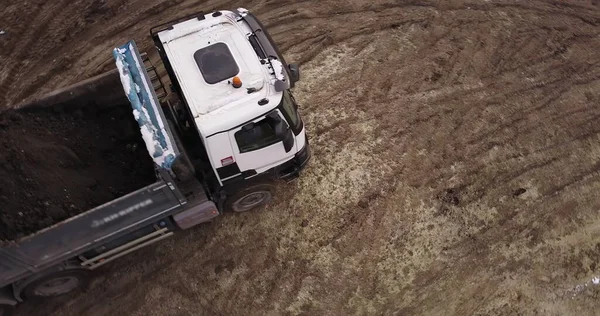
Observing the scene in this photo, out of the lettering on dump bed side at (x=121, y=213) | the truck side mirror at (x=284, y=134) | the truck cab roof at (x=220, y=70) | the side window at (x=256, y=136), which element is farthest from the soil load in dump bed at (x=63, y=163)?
the truck side mirror at (x=284, y=134)

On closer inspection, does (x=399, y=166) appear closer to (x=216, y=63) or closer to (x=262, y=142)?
(x=262, y=142)

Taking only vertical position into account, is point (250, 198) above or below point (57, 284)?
above

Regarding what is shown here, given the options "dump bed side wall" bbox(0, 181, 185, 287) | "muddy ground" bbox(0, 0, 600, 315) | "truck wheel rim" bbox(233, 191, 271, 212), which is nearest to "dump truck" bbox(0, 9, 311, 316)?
"dump bed side wall" bbox(0, 181, 185, 287)

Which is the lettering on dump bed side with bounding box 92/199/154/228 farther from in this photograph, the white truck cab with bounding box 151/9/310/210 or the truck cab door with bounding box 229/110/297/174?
the truck cab door with bounding box 229/110/297/174

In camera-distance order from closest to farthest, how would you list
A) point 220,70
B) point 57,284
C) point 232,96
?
1. point 232,96
2. point 220,70
3. point 57,284

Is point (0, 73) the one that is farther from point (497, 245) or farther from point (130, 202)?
point (497, 245)

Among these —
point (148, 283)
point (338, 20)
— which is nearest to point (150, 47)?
point (338, 20)

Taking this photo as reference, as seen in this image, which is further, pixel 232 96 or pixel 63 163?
pixel 63 163

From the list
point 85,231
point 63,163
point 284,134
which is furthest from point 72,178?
point 284,134
